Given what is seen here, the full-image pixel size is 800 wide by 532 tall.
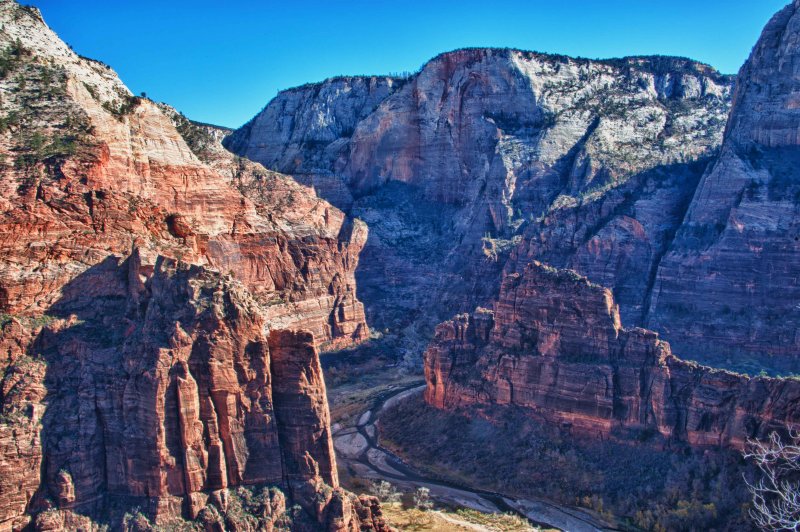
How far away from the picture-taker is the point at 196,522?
44.8 m

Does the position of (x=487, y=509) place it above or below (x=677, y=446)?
below

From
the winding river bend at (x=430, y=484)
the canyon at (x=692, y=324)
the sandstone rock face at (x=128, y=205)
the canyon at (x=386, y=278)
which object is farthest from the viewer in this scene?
the canyon at (x=692, y=324)

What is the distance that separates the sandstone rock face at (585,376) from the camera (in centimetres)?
6194

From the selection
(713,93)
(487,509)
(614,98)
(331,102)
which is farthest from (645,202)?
(331,102)

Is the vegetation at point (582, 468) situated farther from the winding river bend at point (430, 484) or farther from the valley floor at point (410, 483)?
the valley floor at point (410, 483)

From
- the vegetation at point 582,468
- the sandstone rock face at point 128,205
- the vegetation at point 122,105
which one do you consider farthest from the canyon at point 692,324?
the vegetation at point 122,105

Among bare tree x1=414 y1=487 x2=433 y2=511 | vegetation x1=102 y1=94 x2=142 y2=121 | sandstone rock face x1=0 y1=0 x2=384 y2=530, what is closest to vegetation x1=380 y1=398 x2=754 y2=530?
bare tree x1=414 y1=487 x2=433 y2=511

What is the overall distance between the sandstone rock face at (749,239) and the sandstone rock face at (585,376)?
26352 mm

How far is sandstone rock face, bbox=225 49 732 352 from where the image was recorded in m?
123

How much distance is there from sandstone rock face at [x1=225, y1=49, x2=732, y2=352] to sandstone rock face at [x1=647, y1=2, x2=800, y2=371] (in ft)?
32.6

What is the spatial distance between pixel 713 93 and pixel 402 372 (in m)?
76.0

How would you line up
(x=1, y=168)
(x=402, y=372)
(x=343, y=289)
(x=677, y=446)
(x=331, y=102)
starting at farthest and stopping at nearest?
(x=331, y=102) < (x=343, y=289) < (x=402, y=372) < (x=677, y=446) < (x=1, y=168)

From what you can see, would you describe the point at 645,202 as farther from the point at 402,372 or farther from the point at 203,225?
the point at 203,225

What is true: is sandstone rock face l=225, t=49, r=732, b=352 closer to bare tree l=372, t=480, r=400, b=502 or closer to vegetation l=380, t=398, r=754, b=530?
vegetation l=380, t=398, r=754, b=530
